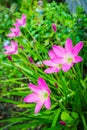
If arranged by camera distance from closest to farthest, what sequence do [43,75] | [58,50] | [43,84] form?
[43,84] < [58,50] < [43,75]

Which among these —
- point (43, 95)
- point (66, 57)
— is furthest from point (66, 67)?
point (43, 95)

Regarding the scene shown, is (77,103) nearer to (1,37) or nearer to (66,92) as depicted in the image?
(66,92)

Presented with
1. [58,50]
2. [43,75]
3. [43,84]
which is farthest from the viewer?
[43,75]

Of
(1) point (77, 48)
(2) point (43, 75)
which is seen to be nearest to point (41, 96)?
(1) point (77, 48)

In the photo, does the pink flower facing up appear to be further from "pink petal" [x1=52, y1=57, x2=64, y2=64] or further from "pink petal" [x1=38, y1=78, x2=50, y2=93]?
"pink petal" [x1=38, y1=78, x2=50, y2=93]

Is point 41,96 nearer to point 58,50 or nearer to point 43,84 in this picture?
point 43,84

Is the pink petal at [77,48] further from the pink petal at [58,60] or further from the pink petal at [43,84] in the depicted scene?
the pink petal at [43,84]

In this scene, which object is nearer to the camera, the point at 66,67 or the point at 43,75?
the point at 66,67

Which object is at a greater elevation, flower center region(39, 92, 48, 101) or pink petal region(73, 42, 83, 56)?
pink petal region(73, 42, 83, 56)

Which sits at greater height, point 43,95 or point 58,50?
point 58,50

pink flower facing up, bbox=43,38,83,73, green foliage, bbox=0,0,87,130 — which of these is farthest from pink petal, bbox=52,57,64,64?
green foliage, bbox=0,0,87,130

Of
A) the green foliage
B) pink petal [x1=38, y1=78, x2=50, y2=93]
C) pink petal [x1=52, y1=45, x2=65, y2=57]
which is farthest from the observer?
the green foliage
